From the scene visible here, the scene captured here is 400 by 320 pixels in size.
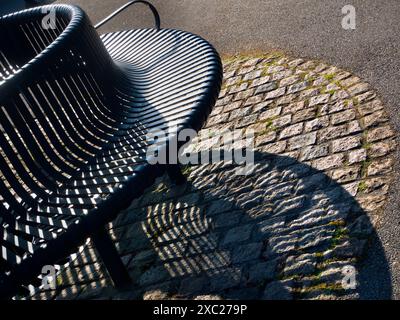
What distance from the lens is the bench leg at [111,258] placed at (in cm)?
414

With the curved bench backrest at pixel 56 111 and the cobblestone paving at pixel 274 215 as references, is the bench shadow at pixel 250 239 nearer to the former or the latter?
the cobblestone paving at pixel 274 215

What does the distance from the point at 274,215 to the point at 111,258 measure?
3.60 feet

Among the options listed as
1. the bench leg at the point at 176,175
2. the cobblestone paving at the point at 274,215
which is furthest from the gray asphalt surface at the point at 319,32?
the bench leg at the point at 176,175

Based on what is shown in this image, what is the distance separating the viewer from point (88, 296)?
447 centimetres

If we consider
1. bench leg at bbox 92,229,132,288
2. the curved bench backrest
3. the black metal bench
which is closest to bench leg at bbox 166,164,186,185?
the black metal bench

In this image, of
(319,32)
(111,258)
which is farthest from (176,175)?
(319,32)

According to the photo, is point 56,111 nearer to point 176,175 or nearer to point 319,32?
point 176,175

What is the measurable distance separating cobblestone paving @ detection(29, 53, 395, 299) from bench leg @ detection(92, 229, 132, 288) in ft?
0.26

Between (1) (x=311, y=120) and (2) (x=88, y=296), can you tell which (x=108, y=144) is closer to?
(2) (x=88, y=296)

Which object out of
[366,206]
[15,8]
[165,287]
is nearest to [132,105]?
[165,287]

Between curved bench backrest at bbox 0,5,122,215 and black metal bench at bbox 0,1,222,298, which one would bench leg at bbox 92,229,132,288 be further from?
curved bench backrest at bbox 0,5,122,215

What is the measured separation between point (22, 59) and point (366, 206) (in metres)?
3.24

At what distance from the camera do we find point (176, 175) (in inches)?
208

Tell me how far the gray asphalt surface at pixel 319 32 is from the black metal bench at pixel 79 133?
138 centimetres
